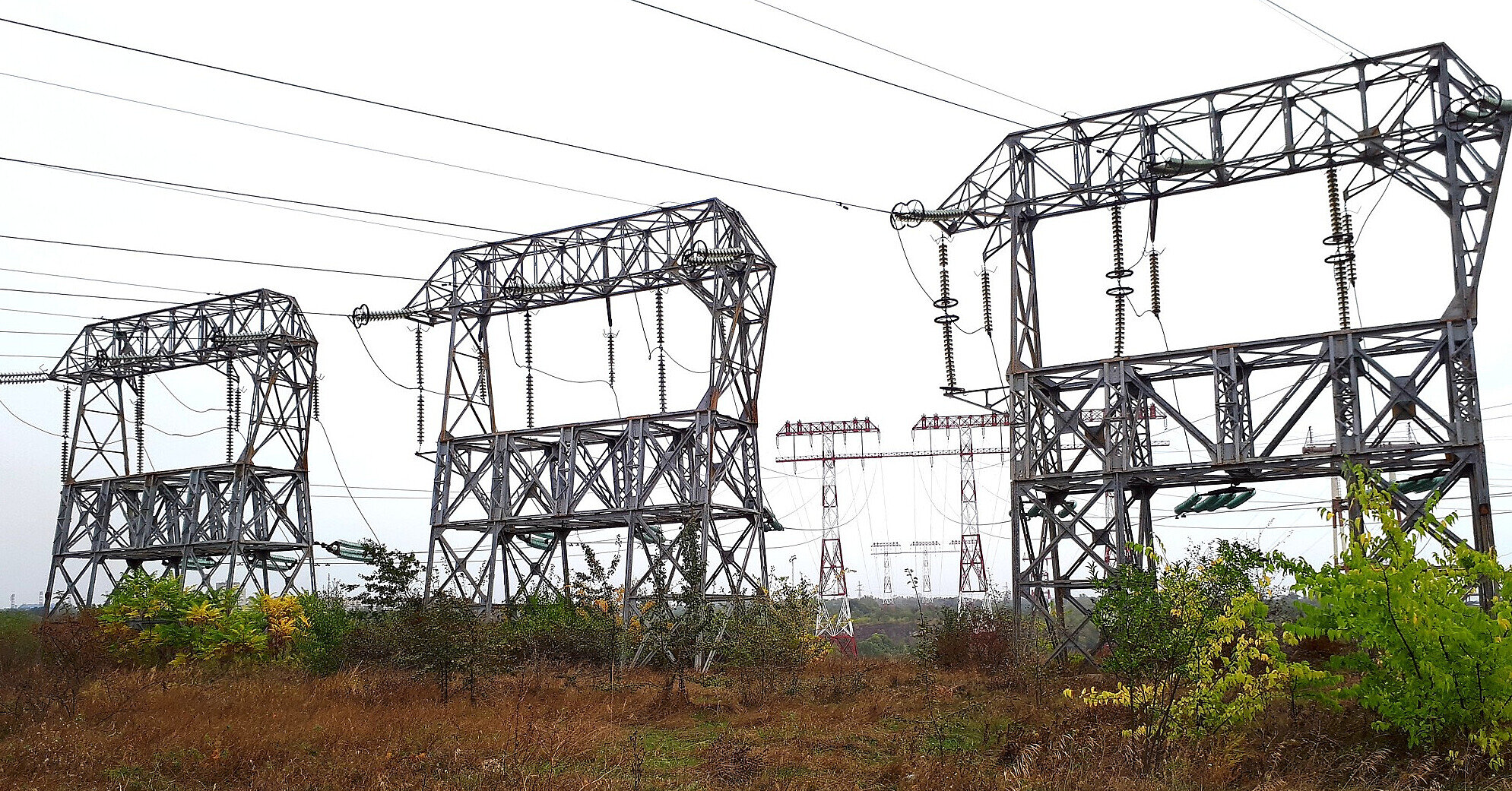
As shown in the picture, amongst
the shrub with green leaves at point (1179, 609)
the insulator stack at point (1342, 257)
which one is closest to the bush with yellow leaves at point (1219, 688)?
the shrub with green leaves at point (1179, 609)

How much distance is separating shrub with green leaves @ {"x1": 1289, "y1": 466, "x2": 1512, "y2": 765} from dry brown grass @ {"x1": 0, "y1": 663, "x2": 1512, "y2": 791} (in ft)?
2.05

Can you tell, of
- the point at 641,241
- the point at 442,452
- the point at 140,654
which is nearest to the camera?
the point at 140,654

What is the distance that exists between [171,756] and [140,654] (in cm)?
1465

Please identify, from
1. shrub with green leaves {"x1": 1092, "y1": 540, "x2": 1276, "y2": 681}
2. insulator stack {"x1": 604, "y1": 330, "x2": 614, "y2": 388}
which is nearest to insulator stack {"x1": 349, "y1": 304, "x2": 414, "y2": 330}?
insulator stack {"x1": 604, "y1": 330, "x2": 614, "y2": 388}

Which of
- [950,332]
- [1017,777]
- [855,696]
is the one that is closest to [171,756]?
[1017,777]

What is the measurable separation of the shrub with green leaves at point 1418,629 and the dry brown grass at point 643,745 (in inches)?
24.7

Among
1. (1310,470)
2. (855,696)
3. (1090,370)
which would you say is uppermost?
(1090,370)

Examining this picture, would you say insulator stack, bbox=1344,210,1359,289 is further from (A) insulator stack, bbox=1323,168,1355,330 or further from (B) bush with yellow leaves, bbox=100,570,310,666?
(B) bush with yellow leaves, bbox=100,570,310,666

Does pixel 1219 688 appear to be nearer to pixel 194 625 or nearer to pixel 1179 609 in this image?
pixel 1179 609

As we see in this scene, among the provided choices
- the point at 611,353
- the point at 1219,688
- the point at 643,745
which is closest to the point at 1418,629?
the point at 1219,688

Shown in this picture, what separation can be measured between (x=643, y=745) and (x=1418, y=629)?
9748 mm

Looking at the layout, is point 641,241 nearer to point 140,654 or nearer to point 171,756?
point 140,654

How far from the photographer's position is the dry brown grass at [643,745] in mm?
12656

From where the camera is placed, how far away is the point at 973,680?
22.8 meters
